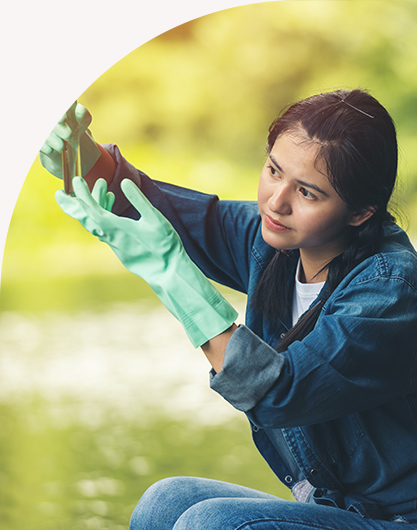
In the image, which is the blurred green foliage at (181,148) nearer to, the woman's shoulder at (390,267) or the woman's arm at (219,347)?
the woman's shoulder at (390,267)

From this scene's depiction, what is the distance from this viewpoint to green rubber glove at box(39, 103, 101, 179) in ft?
2.59

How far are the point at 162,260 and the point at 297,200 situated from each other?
16cm

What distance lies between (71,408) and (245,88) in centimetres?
103

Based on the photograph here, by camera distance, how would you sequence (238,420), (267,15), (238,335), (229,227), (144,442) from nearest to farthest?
(238,335) → (229,227) → (267,15) → (144,442) → (238,420)

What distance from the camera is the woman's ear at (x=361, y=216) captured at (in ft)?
2.35

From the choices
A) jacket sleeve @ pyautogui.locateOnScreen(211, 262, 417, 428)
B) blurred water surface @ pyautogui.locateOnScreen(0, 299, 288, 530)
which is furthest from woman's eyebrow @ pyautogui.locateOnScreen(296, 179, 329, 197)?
blurred water surface @ pyautogui.locateOnScreen(0, 299, 288, 530)

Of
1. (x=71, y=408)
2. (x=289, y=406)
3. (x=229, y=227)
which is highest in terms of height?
(x=71, y=408)

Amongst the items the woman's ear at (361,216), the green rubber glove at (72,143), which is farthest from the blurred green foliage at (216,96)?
the green rubber glove at (72,143)

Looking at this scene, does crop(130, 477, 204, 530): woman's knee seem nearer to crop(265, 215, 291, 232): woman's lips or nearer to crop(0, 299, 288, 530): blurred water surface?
crop(265, 215, 291, 232): woman's lips

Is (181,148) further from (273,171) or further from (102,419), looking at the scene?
(273,171)

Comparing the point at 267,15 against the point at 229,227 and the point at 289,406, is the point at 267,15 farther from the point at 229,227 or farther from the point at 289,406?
the point at 289,406

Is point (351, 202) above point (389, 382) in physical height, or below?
above

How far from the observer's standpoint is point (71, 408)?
73.4 inches

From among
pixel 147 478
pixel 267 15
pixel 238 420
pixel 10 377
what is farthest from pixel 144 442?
pixel 267 15
